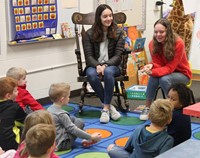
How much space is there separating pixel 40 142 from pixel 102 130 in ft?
6.80

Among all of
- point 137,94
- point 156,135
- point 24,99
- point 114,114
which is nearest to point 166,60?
point 114,114

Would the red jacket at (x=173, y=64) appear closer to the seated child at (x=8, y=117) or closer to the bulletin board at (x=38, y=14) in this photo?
the bulletin board at (x=38, y=14)

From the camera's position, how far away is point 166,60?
13.3 feet

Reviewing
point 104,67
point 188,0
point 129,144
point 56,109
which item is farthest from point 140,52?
point 129,144

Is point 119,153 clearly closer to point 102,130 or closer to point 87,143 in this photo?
point 87,143

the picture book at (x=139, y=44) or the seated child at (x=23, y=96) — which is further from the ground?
the picture book at (x=139, y=44)

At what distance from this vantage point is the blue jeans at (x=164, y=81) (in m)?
3.98

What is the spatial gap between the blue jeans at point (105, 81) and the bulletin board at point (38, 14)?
870 mm

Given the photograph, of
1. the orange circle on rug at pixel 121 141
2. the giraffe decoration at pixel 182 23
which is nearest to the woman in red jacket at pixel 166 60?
the orange circle on rug at pixel 121 141

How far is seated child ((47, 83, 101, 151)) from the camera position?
3175 mm

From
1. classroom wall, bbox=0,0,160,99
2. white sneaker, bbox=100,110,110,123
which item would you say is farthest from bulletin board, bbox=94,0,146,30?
white sneaker, bbox=100,110,110,123

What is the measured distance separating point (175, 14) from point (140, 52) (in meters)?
Answer: 0.78

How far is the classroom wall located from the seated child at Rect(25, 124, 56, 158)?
2653mm

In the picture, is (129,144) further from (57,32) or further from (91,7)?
(91,7)
